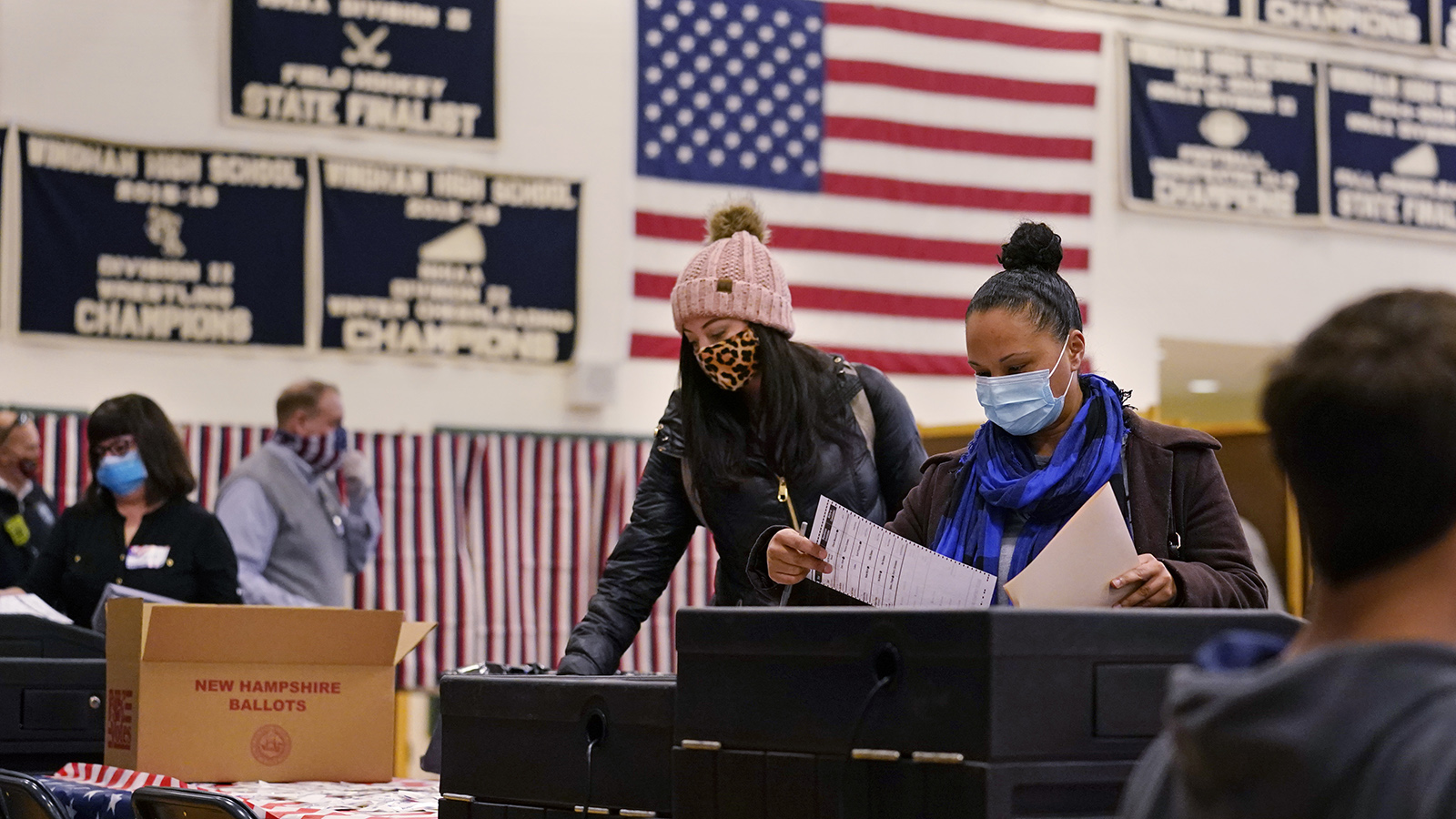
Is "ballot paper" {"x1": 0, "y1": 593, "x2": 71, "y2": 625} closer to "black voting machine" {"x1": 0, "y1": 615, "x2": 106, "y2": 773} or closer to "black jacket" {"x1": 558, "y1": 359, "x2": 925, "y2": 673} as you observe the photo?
"black voting machine" {"x1": 0, "y1": 615, "x2": 106, "y2": 773}

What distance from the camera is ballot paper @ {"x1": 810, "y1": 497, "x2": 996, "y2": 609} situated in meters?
1.76

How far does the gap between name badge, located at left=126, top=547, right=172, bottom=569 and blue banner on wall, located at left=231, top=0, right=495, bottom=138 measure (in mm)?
4086

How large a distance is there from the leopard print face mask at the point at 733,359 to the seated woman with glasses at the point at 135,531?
6.25 ft

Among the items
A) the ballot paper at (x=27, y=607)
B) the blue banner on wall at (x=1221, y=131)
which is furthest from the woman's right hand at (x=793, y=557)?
the blue banner on wall at (x=1221, y=131)

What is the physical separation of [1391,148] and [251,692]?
8750 mm

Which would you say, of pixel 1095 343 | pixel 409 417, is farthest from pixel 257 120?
pixel 1095 343

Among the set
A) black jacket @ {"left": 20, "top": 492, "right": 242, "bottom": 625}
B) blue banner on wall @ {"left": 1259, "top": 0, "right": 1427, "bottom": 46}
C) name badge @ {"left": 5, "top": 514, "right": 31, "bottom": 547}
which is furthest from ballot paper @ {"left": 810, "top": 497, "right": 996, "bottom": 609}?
blue banner on wall @ {"left": 1259, "top": 0, "right": 1427, "bottom": 46}

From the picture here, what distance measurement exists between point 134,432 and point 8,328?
3.56 meters

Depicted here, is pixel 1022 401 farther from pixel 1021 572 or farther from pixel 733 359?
pixel 733 359

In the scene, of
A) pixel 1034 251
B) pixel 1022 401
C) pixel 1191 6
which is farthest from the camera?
pixel 1191 6

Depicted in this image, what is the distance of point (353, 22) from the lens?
7785mm

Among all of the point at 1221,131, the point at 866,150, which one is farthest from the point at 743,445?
the point at 1221,131

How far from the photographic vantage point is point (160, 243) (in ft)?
24.3

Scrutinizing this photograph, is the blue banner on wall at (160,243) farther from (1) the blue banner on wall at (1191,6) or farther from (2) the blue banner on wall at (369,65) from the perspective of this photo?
(1) the blue banner on wall at (1191,6)
